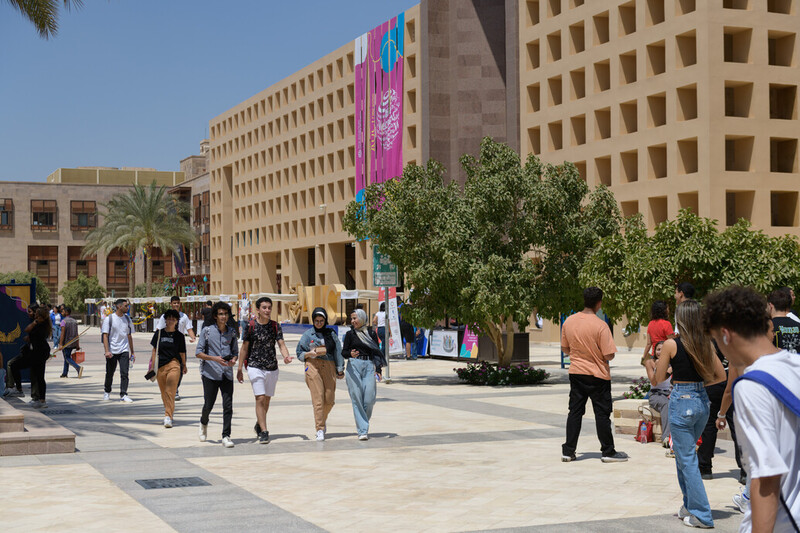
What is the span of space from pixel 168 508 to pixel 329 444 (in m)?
4.39

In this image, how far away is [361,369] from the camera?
13.2 metres

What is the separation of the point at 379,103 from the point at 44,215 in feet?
231

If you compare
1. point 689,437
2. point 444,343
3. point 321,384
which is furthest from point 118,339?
point 444,343

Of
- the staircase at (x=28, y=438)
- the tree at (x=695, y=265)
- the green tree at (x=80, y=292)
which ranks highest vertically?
the green tree at (x=80, y=292)

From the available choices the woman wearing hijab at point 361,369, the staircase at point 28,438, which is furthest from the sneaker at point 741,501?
the staircase at point 28,438

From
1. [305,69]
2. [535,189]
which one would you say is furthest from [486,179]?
[305,69]

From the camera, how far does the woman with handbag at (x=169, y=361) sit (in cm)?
1496

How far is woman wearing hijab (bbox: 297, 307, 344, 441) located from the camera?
13.1 meters

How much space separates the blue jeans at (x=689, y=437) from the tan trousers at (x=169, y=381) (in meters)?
8.45

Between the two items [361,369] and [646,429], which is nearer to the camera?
[646,429]

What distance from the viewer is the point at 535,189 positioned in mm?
22688

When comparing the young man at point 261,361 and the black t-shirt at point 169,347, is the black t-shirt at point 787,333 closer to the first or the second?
the young man at point 261,361

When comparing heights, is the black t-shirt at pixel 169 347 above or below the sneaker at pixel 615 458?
above

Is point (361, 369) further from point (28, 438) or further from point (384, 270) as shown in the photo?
point (384, 270)
